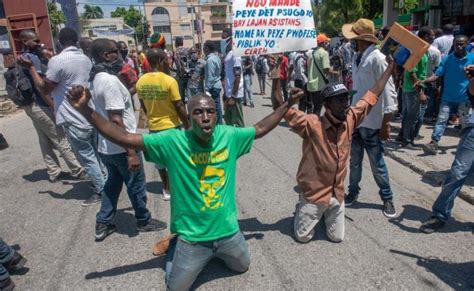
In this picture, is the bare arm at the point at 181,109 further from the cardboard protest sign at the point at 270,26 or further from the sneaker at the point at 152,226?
the sneaker at the point at 152,226

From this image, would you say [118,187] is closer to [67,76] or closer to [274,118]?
[67,76]

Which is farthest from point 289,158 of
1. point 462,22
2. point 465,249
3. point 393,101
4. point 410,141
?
point 462,22

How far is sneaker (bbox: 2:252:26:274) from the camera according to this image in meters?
3.18

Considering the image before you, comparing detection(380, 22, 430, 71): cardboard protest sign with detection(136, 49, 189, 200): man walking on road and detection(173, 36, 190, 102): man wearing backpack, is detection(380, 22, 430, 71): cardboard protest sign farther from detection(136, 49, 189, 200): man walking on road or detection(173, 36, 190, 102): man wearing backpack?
detection(173, 36, 190, 102): man wearing backpack

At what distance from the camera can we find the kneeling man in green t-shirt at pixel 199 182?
273cm

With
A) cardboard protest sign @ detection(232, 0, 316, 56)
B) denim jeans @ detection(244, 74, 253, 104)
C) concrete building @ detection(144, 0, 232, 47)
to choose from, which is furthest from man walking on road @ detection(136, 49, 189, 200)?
concrete building @ detection(144, 0, 232, 47)

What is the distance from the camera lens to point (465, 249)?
3311 millimetres

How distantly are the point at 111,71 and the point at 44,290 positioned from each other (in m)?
2.08

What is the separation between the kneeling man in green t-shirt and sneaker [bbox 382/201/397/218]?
1.88m

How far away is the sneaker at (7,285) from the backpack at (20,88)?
3.07m

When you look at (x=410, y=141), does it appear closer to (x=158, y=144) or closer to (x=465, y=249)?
(x=465, y=249)

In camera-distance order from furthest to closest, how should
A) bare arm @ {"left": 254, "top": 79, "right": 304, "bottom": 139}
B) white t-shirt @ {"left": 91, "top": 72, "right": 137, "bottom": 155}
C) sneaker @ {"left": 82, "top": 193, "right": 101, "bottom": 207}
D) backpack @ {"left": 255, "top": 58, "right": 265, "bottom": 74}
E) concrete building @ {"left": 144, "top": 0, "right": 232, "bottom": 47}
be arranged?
concrete building @ {"left": 144, "top": 0, "right": 232, "bottom": 47} < backpack @ {"left": 255, "top": 58, "right": 265, "bottom": 74} < sneaker @ {"left": 82, "top": 193, "right": 101, "bottom": 207} < white t-shirt @ {"left": 91, "top": 72, "right": 137, "bottom": 155} < bare arm @ {"left": 254, "top": 79, "right": 304, "bottom": 139}

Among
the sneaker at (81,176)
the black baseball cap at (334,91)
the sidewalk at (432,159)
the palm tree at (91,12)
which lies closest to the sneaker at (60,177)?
the sneaker at (81,176)

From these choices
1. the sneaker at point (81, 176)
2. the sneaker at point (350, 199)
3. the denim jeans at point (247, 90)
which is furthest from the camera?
the denim jeans at point (247, 90)
